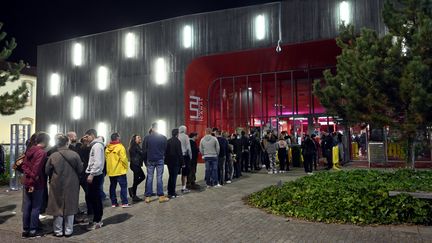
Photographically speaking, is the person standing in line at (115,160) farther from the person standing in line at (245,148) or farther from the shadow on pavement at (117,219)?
the person standing in line at (245,148)

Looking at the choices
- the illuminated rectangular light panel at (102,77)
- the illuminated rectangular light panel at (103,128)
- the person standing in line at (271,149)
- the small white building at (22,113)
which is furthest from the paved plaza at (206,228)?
the small white building at (22,113)

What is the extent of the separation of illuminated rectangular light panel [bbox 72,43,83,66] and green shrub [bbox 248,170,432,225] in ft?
68.5

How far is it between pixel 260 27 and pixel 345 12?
4.31 meters

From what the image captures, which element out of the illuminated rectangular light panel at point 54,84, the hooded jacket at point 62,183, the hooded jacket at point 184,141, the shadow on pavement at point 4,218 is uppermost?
the illuminated rectangular light panel at point 54,84

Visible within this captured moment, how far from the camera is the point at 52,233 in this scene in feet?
21.5

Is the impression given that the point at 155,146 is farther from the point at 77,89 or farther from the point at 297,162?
the point at 77,89

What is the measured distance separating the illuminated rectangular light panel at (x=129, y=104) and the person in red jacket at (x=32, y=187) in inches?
650

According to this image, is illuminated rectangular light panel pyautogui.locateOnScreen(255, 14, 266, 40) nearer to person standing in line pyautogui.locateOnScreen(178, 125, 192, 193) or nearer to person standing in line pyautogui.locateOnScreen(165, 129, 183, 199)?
person standing in line pyautogui.locateOnScreen(178, 125, 192, 193)

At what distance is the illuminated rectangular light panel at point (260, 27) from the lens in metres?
19.2

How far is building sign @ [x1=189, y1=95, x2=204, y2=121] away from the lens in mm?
21627

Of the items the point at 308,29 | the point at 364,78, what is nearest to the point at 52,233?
the point at 364,78

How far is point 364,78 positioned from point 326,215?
12.2 feet

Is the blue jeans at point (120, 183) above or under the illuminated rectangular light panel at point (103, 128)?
under

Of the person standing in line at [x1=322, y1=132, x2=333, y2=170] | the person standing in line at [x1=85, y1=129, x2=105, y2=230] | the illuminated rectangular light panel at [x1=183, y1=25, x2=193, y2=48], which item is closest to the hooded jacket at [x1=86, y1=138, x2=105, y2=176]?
the person standing in line at [x1=85, y1=129, x2=105, y2=230]
